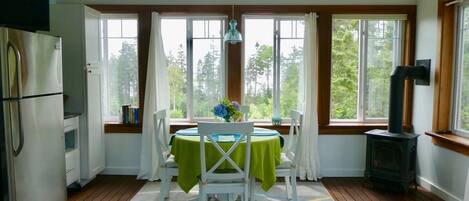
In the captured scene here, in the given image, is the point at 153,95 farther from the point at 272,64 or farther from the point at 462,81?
the point at 462,81

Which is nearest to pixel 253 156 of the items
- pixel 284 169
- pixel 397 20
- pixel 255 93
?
pixel 284 169

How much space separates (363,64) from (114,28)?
323 cm

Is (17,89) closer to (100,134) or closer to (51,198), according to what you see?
(51,198)

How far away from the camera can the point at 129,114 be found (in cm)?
445

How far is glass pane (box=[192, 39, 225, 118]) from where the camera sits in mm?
4500

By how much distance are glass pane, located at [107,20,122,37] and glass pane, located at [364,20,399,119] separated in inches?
125

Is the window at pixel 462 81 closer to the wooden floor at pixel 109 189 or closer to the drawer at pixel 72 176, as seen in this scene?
the wooden floor at pixel 109 189

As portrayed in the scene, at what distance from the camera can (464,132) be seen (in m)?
3.64

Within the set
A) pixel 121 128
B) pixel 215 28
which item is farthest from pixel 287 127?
pixel 121 128

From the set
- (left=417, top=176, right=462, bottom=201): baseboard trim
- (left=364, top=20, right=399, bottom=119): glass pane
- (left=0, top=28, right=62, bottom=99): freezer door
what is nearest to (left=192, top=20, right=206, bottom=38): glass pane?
(left=0, top=28, right=62, bottom=99): freezer door

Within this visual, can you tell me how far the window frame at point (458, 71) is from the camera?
368 centimetres

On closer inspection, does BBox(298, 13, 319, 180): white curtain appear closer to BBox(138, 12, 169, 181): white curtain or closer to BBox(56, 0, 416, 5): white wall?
BBox(56, 0, 416, 5): white wall

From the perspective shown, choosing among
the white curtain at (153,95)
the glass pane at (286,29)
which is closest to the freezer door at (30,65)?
the white curtain at (153,95)

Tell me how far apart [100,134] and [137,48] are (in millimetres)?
1164
